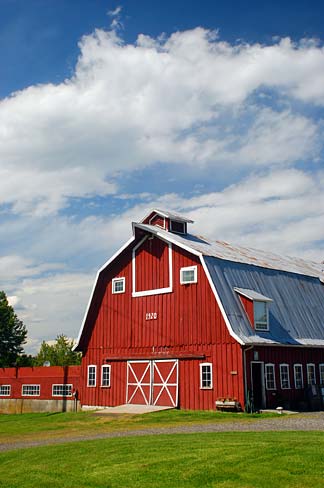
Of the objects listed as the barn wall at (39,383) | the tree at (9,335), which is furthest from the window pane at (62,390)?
the tree at (9,335)

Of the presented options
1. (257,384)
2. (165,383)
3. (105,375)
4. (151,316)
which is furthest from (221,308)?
(105,375)

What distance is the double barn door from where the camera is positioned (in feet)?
87.8

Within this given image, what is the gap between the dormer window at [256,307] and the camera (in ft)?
84.8

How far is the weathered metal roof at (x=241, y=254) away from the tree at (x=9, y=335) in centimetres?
3586

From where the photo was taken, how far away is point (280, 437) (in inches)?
570

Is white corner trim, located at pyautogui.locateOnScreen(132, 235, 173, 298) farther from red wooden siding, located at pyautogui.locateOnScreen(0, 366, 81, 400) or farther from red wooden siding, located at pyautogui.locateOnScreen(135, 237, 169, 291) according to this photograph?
red wooden siding, located at pyautogui.locateOnScreen(0, 366, 81, 400)

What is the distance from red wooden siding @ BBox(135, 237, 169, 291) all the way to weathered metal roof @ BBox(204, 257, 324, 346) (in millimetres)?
2895

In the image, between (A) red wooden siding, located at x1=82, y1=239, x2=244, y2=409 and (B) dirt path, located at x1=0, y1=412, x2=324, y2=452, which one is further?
(A) red wooden siding, located at x1=82, y1=239, x2=244, y2=409

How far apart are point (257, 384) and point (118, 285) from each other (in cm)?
941

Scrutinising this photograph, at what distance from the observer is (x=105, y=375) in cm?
3012

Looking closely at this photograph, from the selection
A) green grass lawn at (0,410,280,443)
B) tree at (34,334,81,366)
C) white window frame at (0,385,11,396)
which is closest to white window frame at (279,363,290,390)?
green grass lawn at (0,410,280,443)

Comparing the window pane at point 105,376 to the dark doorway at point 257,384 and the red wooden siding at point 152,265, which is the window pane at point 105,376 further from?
the dark doorway at point 257,384

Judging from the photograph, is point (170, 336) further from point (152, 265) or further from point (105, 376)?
point (105, 376)

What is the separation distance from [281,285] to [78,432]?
15.0m
